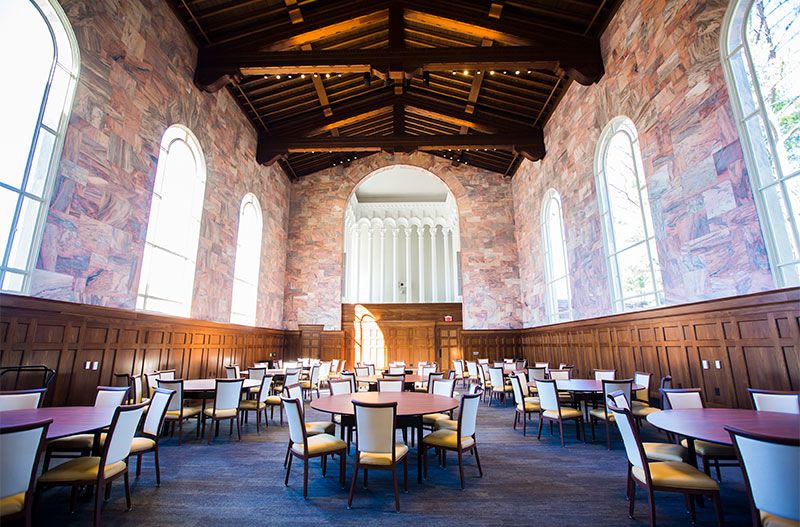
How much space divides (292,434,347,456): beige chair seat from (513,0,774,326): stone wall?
5.13 metres

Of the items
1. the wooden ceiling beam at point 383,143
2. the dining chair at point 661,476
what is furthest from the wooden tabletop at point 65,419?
the wooden ceiling beam at point 383,143

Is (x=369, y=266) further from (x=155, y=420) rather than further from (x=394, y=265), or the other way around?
(x=155, y=420)

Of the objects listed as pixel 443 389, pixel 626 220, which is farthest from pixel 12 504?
pixel 626 220

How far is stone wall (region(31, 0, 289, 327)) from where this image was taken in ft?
16.0

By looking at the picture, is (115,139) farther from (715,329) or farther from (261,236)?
(715,329)

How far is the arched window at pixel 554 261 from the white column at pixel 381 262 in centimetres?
955

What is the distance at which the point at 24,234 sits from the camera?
4.40 m

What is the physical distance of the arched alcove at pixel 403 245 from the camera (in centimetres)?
1911

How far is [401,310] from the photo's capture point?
46.0ft

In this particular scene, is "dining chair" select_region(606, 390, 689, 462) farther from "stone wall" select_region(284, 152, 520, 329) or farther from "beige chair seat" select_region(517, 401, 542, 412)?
"stone wall" select_region(284, 152, 520, 329)

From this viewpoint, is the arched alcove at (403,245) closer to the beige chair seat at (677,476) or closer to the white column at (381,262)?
the white column at (381,262)

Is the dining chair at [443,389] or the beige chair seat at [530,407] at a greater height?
the dining chair at [443,389]

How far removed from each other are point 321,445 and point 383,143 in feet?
32.6

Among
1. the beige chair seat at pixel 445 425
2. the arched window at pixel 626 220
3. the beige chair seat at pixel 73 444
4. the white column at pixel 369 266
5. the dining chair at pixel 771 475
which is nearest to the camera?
the dining chair at pixel 771 475
